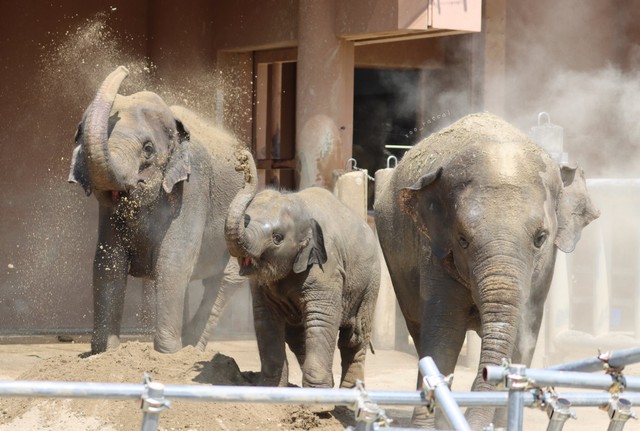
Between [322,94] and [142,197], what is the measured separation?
7.29 feet

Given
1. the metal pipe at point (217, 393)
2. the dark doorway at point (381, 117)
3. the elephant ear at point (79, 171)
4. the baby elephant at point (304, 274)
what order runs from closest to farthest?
1. the metal pipe at point (217, 393)
2. the baby elephant at point (304, 274)
3. the elephant ear at point (79, 171)
4. the dark doorway at point (381, 117)

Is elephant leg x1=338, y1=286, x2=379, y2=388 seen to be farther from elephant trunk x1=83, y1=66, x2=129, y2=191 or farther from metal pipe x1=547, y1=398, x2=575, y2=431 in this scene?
metal pipe x1=547, y1=398, x2=575, y2=431

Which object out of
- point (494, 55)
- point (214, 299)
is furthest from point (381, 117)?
point (214, 299)

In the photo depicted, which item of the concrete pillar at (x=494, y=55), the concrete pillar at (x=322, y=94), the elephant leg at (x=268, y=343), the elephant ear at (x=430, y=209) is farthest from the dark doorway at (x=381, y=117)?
the elephant ear at (x=430, y=209)

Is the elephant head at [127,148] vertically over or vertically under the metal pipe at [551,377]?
over

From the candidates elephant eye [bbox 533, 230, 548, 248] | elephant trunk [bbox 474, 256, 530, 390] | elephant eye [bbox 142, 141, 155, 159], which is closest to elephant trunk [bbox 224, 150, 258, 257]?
elephant trunk [bbox 474, 256, 530, 390]

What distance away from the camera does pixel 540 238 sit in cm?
684

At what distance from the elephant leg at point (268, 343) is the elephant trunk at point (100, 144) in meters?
1.41

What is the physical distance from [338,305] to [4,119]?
5.69 m

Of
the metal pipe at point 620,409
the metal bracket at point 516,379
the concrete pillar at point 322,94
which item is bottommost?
the metal pipe at point 620,409

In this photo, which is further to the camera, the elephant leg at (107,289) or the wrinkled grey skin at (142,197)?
the elephant leg at (107,289)

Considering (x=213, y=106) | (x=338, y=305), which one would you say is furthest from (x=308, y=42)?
(x=338, y=305)

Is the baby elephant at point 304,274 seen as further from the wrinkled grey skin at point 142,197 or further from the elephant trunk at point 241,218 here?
the wrinkled grey skin at point 142,197

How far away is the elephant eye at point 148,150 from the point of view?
9.49 meters
